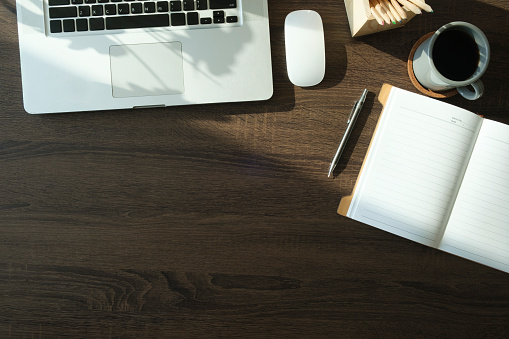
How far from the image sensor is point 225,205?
2.43ft

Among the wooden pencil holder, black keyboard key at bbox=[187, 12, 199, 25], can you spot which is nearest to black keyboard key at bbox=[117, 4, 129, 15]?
black keyboard key at bbox=[187, 12, 199, 25]

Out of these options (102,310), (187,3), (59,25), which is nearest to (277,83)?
(187,3)

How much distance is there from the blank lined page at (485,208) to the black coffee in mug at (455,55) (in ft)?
0.35

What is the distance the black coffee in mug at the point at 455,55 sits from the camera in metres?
0.66

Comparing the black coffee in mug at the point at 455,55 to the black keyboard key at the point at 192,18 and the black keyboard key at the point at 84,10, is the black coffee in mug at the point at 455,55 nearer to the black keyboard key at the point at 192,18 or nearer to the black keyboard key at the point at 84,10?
the black keyboard key at the point at 192,18

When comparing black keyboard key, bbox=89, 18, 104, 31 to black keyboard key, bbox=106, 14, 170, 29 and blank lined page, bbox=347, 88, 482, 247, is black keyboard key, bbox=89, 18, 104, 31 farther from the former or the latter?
blank lined page, bbox=347, 88, 482, 247

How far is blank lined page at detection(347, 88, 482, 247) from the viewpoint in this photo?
27.5 inches

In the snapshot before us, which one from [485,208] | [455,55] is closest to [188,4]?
[455,55]

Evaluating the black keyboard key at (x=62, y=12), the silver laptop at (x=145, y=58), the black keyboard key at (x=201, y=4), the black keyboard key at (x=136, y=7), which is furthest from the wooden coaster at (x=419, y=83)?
the black keyboard key at (x=62, y=12)

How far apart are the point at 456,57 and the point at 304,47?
25 cm

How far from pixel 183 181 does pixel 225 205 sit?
0.09 metres

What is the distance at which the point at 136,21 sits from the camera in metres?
0.70

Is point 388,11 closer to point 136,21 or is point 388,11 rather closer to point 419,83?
point 419,83

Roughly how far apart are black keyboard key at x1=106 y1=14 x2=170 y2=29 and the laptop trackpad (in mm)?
33
